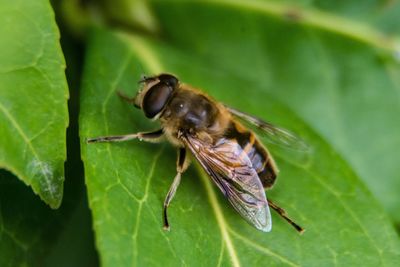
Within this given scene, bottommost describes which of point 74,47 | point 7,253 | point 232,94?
point 7,253

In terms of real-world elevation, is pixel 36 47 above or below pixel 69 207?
above

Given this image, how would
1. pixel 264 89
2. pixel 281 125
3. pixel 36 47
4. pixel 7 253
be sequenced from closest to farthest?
pixel 36 47, pixel 7 253, pixel 281 125, pixel 264 89

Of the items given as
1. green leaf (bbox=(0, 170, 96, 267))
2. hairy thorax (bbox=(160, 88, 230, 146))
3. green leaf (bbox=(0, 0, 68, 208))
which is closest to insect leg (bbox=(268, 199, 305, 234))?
hairy thorax (bbox=(160, 88, 230, 146))

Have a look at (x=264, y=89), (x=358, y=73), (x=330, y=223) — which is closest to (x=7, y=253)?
(x=330, y=223)

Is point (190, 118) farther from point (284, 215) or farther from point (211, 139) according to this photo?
point (284, 215)

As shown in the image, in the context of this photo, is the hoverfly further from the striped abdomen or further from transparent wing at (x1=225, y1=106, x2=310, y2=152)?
transparent wing at (x1=225, y1=106, x2=310, y2=152)

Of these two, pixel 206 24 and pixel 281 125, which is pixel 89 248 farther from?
pixel 206 24
